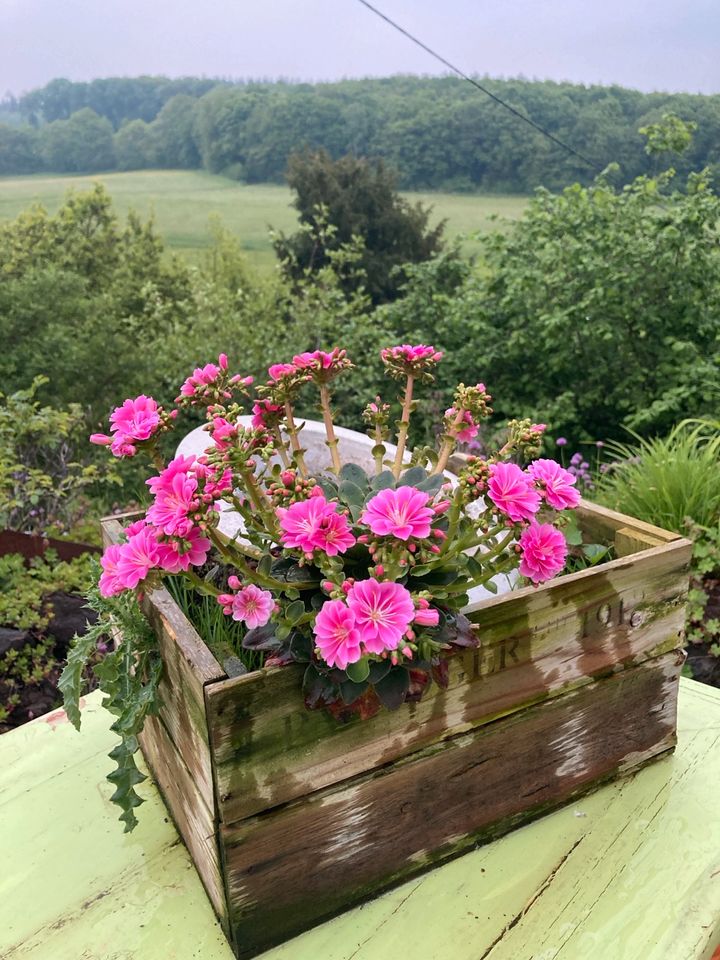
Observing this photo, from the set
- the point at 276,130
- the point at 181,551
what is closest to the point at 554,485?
the point at 181,551

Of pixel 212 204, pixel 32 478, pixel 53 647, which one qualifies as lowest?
pixel 53 647

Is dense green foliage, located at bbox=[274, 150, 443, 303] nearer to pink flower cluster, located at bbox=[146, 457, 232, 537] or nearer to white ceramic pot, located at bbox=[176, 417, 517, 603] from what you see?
white ceramic pot, located at bbox=[176, 417, 517, 603]

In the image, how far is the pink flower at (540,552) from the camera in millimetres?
783

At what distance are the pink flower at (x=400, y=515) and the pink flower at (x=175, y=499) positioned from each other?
6.5 inches

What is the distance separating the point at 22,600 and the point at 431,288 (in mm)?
4762

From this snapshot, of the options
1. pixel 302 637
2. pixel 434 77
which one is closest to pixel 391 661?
pixel 302 637

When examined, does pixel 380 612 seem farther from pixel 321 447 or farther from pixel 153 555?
pixel 321 447

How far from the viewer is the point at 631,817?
0.99 metres

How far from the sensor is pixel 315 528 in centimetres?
68

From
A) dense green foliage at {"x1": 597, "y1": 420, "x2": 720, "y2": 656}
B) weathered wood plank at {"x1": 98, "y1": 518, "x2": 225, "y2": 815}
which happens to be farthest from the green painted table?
dense green foliage at {"x1": 597, "y1": 420, "x2": 720, "y2": 656}

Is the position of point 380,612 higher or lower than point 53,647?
higher

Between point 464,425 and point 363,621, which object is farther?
point 464,425

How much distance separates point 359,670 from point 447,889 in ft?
1.24

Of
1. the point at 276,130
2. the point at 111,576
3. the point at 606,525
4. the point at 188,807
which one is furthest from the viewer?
the point at 276,130
